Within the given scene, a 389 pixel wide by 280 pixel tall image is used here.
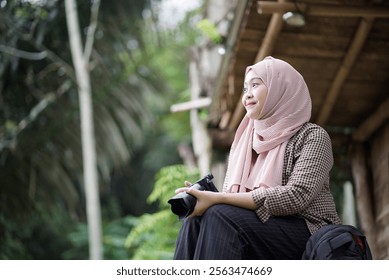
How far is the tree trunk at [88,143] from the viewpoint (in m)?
8.47

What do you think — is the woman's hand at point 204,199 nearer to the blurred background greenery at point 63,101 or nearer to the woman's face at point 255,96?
the woman's face at point 255,96

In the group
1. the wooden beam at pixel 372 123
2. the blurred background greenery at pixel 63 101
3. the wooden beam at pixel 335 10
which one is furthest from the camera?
the blurred background greenery at pixel 63 101

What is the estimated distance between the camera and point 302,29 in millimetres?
4746

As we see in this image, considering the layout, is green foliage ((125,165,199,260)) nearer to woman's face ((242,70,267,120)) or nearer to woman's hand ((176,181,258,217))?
woman's face ((242,70,267,120))

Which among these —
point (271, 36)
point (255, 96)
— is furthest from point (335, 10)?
point (255, 96)

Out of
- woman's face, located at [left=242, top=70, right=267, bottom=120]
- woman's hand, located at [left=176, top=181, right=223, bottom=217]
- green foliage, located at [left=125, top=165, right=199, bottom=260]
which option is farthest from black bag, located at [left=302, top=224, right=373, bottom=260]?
green foliage, located at [left=125, top=165, right=199, bottom=260]

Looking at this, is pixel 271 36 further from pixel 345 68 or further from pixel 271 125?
pixel 271 125

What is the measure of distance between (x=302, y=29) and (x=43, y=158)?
6.34 m

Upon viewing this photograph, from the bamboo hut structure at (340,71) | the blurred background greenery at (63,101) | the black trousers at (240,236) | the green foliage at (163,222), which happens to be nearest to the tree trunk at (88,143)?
the blurred background greenery at (63,101)

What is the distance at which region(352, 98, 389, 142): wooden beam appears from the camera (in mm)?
5344

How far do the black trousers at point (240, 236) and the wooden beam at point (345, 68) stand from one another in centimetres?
217

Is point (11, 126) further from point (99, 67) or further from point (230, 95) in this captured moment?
point (230, 95)

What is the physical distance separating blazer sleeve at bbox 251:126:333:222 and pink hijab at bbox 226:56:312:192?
87 millimetres
